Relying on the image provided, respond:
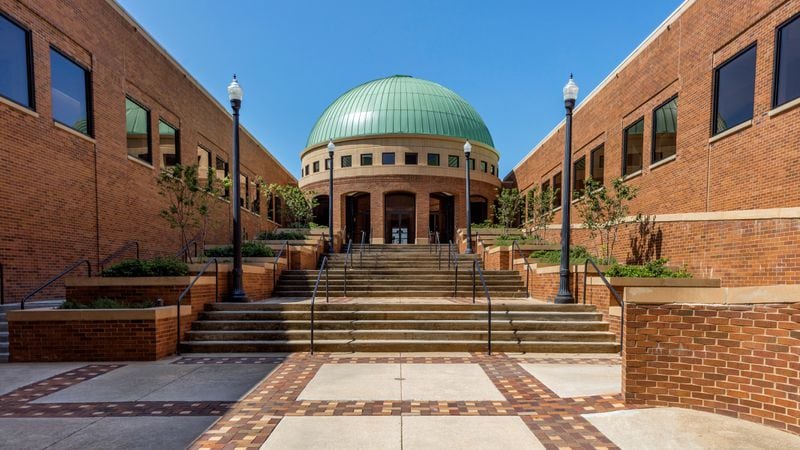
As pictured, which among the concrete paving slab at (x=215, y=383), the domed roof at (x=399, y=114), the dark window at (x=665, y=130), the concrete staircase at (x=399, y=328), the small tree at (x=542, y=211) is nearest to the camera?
the concrete paving slab at (x=215, y=383)

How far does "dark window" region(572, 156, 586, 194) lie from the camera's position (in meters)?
20.2

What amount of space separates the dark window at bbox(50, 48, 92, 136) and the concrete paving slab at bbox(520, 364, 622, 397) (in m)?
14.2

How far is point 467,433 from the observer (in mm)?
4258

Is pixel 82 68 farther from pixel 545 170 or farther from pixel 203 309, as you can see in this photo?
pixel 545 170

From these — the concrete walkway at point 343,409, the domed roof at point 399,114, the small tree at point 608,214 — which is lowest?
the concrete walkway at point 343,409

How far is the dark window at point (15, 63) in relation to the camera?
10.2 metres

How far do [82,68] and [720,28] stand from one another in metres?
18.9

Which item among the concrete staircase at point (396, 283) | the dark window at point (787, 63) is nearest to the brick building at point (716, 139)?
the dark window at point (787, 63)

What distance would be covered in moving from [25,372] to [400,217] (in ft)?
87.4

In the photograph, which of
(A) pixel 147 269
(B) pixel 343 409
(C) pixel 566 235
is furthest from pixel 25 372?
(C) pixel 566 235

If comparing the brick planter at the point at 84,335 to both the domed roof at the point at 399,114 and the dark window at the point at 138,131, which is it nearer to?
the dark window at the point at 138,131

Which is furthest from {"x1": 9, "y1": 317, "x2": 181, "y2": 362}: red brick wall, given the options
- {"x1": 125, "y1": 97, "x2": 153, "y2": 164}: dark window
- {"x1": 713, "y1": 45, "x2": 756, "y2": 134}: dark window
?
{"x1": 713, "y1": 45, "x2": 756, "y2": 134}: dark window

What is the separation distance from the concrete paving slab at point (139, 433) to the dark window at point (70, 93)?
36.3 ft

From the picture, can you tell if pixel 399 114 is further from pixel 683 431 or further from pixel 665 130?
pixel 683 431
